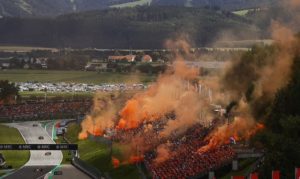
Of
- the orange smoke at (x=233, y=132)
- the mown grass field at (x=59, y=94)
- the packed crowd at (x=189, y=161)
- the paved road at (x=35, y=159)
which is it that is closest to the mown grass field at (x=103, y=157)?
the packed crowd at (x=189, y=161)

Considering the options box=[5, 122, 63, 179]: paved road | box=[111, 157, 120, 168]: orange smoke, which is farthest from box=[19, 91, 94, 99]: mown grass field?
box=[111, 157, 120, 168]: orange smoke

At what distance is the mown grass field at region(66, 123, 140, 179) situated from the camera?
229 feet

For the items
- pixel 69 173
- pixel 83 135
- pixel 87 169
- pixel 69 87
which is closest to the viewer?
pixel 69 173

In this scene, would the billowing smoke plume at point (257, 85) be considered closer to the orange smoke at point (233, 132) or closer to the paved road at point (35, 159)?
the orange smoke at point (233, 132)

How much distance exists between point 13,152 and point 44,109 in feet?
148

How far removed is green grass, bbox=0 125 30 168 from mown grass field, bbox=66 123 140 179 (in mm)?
6742

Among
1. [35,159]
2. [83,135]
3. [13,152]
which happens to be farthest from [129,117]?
[13,152]

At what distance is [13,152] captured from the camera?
3632 inches

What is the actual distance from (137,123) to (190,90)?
14.6 metres

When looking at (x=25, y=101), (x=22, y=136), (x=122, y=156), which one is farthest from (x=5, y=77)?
(x=122, y=156)

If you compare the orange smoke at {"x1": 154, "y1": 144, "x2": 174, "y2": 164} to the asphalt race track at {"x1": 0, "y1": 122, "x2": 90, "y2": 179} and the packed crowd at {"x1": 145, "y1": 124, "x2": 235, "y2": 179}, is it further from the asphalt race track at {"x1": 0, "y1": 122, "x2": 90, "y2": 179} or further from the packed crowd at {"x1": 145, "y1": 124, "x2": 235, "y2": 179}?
the asphalt race track at {"x1": 0, "y1": 122, "x2": 90, "y2": 179}

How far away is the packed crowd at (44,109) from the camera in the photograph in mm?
133250

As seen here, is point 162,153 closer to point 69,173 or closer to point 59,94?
point 69,173

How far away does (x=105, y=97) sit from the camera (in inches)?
5591
